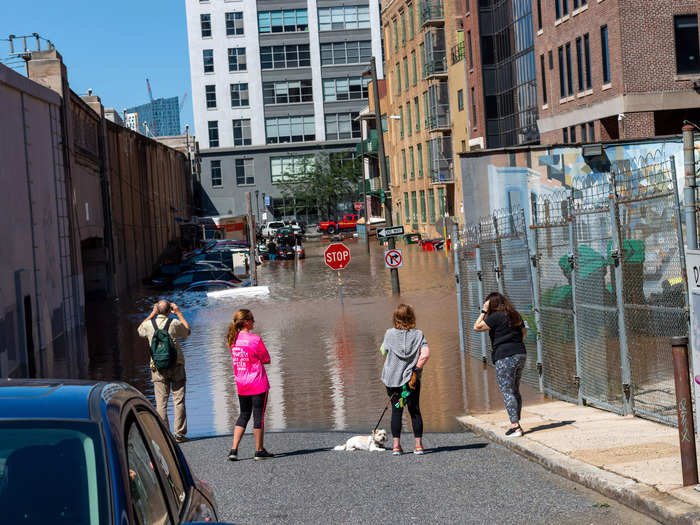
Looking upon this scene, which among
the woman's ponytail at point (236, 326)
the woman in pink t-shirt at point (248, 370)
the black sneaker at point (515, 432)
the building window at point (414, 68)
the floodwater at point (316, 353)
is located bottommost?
the floodwater at point (316, 353)

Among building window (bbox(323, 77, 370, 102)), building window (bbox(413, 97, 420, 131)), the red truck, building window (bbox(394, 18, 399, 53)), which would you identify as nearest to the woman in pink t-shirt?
building window (bbox(413, 97, 420, 131))

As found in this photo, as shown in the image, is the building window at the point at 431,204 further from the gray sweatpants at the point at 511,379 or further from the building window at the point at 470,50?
the gray sweatpants at the point at 511,379

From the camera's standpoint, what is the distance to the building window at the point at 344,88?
354 ft

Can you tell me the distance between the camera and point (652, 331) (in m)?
11.7

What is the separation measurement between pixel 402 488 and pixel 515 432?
2.66 m

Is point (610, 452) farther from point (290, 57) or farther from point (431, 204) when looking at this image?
point (290, 57)

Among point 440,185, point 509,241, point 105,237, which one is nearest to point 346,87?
point 440,185

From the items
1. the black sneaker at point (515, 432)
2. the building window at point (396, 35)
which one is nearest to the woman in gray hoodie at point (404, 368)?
the black sneaker at point (515, 432)

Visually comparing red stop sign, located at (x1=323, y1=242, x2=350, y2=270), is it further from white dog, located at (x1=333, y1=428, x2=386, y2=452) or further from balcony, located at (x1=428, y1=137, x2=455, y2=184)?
balcony, located at (x1=428, y1=137, x2=455, y2=184)

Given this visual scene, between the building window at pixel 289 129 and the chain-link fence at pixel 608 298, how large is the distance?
300ft

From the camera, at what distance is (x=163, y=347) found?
1242cm

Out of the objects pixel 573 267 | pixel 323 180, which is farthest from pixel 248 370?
pixel 323 180

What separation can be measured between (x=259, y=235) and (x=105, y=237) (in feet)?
151

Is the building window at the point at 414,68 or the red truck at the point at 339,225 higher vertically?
the building window at the point at 414,68
